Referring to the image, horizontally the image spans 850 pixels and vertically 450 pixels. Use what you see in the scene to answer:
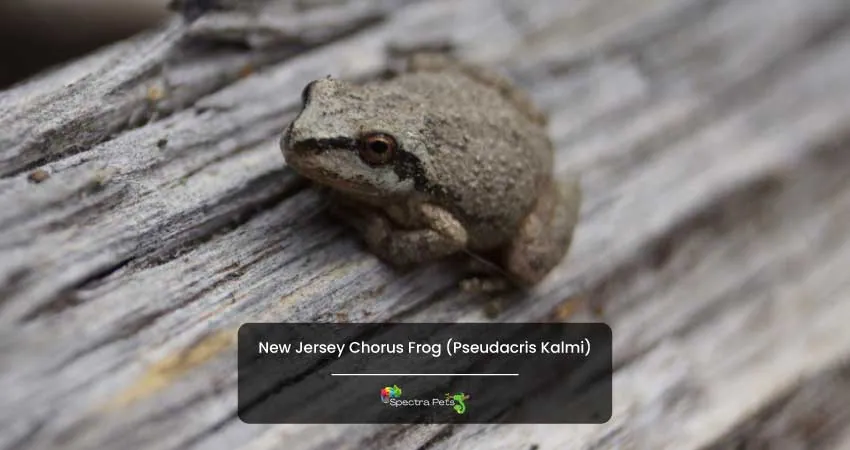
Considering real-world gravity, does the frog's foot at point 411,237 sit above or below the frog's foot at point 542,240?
above

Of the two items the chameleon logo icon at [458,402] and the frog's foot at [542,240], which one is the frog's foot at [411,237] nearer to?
the frog's foot at [542,240]

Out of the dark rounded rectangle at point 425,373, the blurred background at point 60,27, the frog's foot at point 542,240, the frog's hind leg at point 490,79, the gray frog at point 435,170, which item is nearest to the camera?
the dark rounded rectangle at point 425,373

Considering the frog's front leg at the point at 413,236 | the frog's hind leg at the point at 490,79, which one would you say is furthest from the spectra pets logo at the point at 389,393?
the frog's hind leg at the point at 490,79

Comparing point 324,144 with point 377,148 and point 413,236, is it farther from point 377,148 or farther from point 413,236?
point 413,236

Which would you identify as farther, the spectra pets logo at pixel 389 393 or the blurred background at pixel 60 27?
the blurred background at pixel 60 27

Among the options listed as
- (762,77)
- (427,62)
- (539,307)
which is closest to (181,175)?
Result: (427,62)

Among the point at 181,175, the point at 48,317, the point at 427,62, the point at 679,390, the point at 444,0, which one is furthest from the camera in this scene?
the point at 444,0

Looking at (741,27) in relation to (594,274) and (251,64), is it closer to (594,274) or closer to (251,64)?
(594,274)
